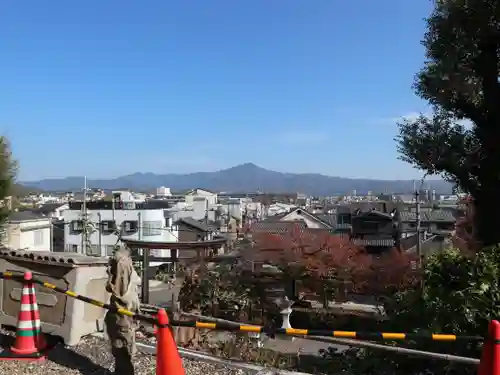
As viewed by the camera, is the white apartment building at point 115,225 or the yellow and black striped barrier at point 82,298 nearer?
the yellow and black striped barrier at point 82,298

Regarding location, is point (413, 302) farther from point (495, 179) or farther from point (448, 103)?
point (448, 103)

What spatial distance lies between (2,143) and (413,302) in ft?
19.7

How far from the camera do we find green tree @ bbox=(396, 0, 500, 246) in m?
5.46

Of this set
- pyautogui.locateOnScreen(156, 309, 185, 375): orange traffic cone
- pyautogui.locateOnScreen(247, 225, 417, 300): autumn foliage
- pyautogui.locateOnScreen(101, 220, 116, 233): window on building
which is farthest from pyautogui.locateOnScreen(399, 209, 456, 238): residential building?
pyautogui.locateOnScreen(156, 309, 185, 375): orange traffic cone

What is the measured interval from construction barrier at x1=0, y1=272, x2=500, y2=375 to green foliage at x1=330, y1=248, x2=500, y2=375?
47.7 inches

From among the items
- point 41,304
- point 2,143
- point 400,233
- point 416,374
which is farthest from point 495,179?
point 400,233

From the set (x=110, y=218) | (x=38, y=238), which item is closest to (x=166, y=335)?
(x=38, y=238)

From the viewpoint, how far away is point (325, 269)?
424 inches

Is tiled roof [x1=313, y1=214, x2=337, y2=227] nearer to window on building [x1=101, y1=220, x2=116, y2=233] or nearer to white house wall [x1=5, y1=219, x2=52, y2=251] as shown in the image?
window on building [x1=101, y1=220, x2=116, y2=233]

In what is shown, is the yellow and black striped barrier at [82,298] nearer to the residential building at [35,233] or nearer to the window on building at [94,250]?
the window on building at [94,250]

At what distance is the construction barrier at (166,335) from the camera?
107 inches

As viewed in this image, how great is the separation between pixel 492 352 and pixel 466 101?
156 inches

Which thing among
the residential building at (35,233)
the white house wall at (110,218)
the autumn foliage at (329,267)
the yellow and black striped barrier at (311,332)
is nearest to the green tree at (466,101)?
the yellow and black striped barrier at (311,332)

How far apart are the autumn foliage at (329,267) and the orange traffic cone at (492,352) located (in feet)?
A: 23.8
